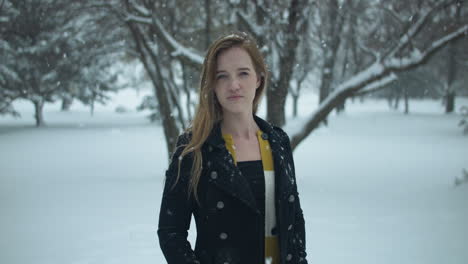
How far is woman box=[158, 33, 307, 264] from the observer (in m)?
1.54

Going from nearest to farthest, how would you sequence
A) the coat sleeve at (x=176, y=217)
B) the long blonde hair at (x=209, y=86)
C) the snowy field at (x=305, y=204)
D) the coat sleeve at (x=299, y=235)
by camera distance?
the coat sleeve at (x=176, y=217) → the long blonde hair at (x=209, y=86) → the coat sleeve at (x=299, y=235) → the snowy field at (x=305, y=204)

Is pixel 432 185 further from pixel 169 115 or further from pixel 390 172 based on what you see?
pixel 169 115

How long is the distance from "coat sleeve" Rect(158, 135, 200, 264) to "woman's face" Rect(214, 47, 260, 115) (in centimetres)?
31

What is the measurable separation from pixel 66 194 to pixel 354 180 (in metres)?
6.95

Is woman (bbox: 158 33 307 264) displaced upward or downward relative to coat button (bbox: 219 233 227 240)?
upward

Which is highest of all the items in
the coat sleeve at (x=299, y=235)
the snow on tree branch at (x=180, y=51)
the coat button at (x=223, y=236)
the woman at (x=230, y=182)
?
the snow on tree branch at (x=180, y=51)

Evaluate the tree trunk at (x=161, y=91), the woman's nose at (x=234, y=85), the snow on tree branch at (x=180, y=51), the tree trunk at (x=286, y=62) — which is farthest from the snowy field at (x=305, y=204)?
the woman's nose at (x=234, y=85)

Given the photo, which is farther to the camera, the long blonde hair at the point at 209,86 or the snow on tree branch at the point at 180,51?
the snow on tree branch at the point at 180,51

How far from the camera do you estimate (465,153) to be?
1424cm

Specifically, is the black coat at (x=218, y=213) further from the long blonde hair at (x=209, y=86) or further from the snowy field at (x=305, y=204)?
the snowy field at (x=305, y=204)

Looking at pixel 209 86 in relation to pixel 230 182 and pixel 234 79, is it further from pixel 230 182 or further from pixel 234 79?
pixel 230 182

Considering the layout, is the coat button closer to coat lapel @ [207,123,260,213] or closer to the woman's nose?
coat lapel @ [207,123,260,213]

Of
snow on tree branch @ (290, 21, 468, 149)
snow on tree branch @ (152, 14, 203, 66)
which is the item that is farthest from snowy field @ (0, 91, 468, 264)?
snow on tree branch @ (152, 14, 203, 66)

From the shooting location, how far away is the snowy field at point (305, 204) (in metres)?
4.73
